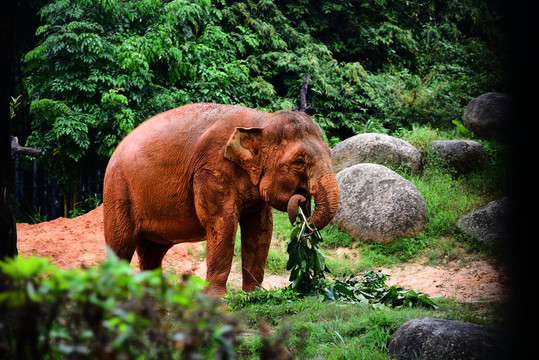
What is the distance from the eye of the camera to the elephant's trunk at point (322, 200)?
568 centimetres

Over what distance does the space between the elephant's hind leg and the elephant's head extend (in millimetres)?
2094

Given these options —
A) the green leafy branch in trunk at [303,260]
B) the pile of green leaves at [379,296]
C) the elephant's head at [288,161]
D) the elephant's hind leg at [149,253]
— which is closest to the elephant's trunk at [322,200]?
the elephant's head at [288,161]

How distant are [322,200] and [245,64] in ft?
40.7

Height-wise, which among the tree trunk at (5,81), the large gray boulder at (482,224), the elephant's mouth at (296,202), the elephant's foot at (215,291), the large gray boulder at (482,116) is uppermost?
the tree trunk at (5,81)

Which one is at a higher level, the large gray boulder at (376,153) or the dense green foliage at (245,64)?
the dense green foliage at (245,64)

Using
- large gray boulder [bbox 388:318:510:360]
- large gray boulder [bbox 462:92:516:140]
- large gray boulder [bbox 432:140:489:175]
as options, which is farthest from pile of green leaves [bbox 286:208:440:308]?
large gray boulder [bbox 462:92:516:140]

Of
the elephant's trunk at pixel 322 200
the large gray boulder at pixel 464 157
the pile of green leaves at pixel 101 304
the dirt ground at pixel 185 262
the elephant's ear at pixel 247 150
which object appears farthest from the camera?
the large gray boulder at pixel 464 157

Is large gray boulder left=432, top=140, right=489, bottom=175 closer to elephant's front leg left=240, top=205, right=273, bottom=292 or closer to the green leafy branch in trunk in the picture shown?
the green leafy branch in trunk

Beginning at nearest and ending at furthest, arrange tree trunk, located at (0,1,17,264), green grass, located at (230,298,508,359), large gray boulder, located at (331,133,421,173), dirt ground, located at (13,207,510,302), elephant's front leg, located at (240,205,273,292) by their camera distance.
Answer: tree trunk, located at (0,1,17,264) → green grass, located at (230,298,508,359) → elephant's front leg, located at (240,205,273,292) → dirt ground, located at (13,207,510,302) → large gray boulder, located at (331,133,421,173)

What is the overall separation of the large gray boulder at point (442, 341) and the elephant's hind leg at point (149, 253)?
12.8ft

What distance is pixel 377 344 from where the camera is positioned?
473 cm

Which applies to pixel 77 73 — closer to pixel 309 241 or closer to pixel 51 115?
pixel 51 115

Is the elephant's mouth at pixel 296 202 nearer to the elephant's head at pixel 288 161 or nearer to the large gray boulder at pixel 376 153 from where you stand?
the elephant's head at pixel 288 161

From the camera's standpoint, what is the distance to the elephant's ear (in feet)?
19.5
